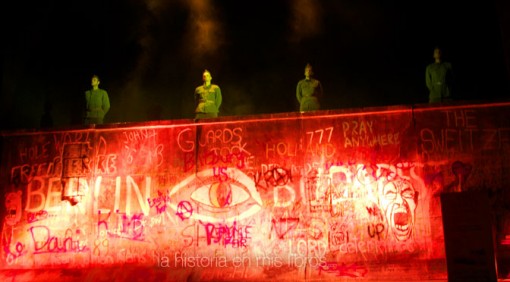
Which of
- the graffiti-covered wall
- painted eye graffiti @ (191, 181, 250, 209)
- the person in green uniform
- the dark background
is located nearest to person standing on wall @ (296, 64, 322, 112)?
the graffiti-covered wall

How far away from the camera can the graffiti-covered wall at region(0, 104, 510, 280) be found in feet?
32.5

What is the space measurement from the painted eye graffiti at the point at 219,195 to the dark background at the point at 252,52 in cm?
745

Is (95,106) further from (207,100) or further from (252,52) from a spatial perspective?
(252,52)

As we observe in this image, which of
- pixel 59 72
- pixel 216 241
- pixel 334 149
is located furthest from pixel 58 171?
pixel 59 72

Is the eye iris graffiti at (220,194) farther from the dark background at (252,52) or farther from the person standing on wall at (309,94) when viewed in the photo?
the dark background at (252,52)

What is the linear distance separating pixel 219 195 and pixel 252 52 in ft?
31.4

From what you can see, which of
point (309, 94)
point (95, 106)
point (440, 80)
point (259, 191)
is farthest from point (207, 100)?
point (440, 80)

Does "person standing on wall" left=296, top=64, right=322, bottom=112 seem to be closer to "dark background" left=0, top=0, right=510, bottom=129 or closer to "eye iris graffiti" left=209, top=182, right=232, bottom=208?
"eye iris graffiti" left=209, top=182, right=232, bottom=208

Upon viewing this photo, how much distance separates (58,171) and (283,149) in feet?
18.2

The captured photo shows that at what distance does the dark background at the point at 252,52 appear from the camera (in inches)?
688

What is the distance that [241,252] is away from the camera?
405 inches

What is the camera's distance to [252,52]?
62.1 feet

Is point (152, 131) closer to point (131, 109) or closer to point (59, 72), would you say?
point (131, 109)

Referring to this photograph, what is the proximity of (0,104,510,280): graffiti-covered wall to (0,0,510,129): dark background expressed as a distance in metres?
6.40
